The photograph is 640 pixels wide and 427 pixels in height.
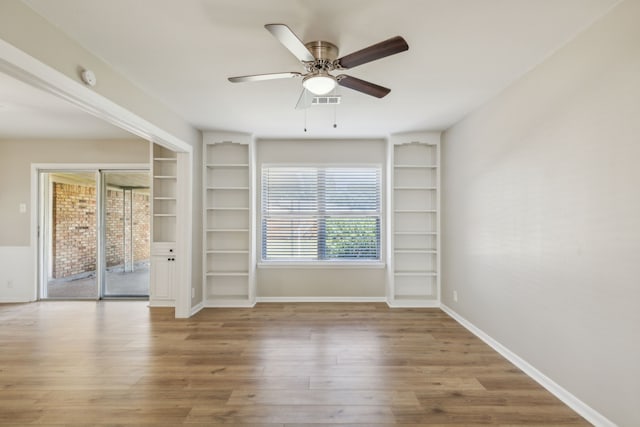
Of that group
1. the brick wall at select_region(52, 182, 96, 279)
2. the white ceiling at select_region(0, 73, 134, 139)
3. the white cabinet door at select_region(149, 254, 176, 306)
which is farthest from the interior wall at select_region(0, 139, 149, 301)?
the white cabinet door at select_region(149, 254, 176, 306)

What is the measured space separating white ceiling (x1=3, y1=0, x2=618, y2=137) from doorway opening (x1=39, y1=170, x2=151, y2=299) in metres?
2.65

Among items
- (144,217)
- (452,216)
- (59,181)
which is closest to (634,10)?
(452,216)

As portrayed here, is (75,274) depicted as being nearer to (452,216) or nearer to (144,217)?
(144,217)

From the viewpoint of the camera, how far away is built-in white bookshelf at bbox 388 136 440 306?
463 cm

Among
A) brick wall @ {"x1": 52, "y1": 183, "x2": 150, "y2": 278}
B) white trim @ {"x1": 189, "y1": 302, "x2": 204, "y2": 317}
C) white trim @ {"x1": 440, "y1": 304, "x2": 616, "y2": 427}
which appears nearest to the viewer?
white trim @ {"x1": 440, "y1": 304, "x2": 616, "y2": 427}

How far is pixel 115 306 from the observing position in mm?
4570

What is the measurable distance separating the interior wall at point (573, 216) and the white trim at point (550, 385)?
4 cm

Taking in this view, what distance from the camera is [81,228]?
504 centimetres

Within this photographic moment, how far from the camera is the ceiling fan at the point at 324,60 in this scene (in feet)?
5.75

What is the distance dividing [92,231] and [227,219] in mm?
2340

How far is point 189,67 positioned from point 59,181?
4.17 meters

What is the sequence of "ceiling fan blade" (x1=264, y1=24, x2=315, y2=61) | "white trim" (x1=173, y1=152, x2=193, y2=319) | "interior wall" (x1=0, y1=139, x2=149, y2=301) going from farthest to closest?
"interior wall" (x1=0, y1=139, x2=149, y2=301) < "white trim" (x1=173, y1=152, x2=193, y2=319) < "ceiling fan blade" (x1=264, y1=24, x2=315, y2=61)

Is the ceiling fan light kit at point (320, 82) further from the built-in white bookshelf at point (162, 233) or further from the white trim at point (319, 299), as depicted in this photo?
the white trim at point (319, 299)

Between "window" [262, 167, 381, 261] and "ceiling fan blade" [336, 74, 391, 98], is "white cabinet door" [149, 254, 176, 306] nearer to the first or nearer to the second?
"window" [262, 167, 381, 261]
